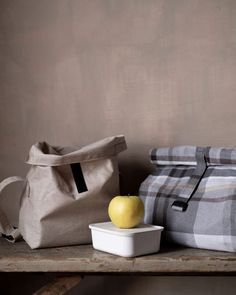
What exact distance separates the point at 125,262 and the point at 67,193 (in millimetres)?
209

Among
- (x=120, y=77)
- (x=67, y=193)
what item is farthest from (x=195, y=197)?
(x=120, y=77)

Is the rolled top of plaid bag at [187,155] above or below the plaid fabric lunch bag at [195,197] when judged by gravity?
above

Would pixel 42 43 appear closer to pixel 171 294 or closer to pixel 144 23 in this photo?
pixel 144 23

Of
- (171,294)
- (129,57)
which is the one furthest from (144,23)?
(171,294)

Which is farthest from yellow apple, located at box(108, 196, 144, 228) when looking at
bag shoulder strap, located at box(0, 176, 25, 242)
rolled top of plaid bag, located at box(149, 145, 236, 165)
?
bag shoulder strap, located at box(0, 176, 25, 242)

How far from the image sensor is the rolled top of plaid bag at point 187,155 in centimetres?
105

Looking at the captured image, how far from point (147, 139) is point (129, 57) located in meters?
0.22

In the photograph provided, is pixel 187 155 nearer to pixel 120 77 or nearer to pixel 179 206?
pixel 179 206

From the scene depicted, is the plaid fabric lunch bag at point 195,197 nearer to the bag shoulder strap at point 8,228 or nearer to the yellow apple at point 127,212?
the yellow apple at point 127,212

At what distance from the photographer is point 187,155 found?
112 cm

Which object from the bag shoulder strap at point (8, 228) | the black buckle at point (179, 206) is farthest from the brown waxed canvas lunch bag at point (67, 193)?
the black buckle at point (179, 206)

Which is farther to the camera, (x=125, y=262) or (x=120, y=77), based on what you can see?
(x=120, y=77)

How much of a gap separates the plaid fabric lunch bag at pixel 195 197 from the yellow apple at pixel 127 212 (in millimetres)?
96

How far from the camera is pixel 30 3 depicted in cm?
135
